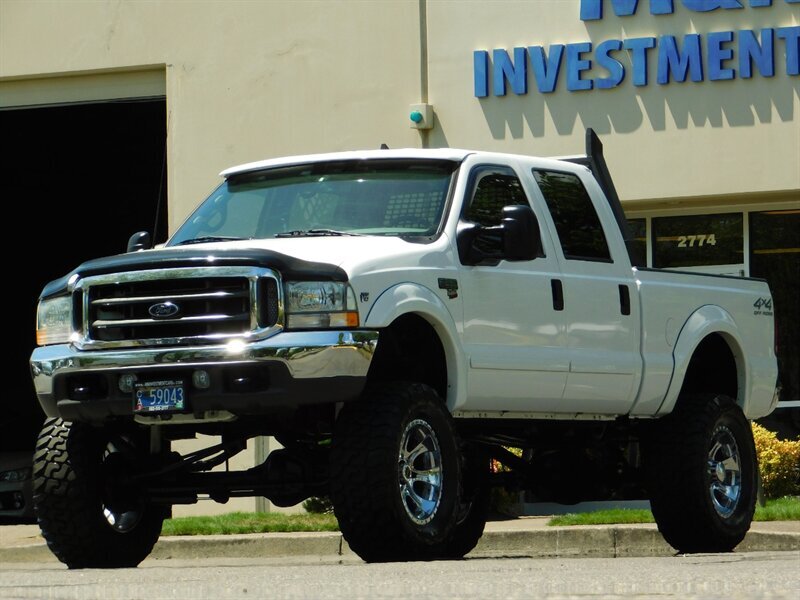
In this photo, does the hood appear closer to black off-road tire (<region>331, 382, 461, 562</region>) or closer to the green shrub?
black off-road tire (<region>331, 382, 461, 562</region>)

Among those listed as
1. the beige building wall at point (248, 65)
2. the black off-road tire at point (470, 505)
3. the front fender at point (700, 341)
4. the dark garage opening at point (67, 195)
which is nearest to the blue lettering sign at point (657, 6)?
the beige building wall at point (248, 65)

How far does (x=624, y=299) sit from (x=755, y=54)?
25.7ft

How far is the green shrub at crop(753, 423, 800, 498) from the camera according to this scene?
16.5m

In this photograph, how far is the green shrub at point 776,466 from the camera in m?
16.5

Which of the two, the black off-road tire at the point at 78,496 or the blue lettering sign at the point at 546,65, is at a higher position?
the blue lettering sign at the point at 546,65

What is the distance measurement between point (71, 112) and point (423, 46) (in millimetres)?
7322

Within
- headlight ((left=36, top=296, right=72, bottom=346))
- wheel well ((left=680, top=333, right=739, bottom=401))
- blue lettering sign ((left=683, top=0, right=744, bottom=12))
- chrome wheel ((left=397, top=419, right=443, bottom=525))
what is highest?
blue lettering sign ((left=683, top=0, right=744, bottom=12))

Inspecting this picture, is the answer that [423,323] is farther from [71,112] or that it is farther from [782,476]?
[71,112]

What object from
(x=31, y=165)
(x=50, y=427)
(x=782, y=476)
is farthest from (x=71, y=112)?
(x=50, y=427)

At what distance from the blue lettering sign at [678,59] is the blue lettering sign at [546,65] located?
1051mm

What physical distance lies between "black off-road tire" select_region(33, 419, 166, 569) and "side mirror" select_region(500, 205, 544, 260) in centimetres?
233

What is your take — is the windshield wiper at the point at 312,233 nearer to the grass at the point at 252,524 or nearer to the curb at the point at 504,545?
the curb at the point at 504,545

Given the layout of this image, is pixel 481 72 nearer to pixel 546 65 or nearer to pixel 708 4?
pixel 546 65

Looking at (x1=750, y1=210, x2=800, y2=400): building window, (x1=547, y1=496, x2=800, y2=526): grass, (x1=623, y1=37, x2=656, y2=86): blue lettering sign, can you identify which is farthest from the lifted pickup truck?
(x1=750, y1=210, x2=800, y2=400): building window
